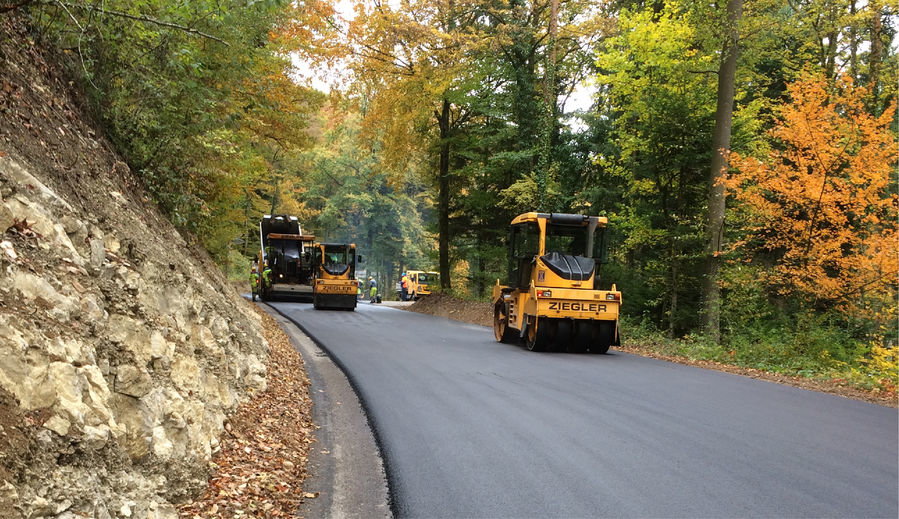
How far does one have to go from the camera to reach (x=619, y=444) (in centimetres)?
630

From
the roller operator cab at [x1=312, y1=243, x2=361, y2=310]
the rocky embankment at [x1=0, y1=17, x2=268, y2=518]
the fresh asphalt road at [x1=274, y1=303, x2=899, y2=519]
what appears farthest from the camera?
the roller operator cab at [x1=312, y1=243, x2=361, y2=310]

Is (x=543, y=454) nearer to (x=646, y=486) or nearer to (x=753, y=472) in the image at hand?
(x=646, y=486)

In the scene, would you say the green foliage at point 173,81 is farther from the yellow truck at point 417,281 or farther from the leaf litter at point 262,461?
the yellow truck at point 417,281

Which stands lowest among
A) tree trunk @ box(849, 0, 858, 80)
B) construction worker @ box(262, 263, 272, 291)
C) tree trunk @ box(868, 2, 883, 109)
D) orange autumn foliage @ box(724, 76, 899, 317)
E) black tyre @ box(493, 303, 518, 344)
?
black tyre @ box(493, 303, 518, 344)

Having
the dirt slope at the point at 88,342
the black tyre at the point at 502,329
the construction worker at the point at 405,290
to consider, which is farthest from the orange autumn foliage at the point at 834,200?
the construction worker at the point at 405,290

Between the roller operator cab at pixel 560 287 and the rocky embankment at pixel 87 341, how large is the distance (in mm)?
7331

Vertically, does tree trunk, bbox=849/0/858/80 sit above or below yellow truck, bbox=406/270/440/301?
above

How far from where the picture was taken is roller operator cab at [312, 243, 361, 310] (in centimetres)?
2656

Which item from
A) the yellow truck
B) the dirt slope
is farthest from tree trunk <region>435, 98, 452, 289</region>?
the dirt slope

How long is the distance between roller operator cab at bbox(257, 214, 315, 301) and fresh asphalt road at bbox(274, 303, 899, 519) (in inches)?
797

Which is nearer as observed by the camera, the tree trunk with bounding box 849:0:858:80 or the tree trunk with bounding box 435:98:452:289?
the tree trunk with bounding box 849:0:858:80

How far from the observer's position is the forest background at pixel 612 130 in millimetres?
9859

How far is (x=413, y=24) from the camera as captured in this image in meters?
21.3

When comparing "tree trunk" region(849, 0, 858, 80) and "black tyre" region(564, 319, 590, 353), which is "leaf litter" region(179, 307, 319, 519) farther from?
"tree trunk" region(849, 0, 858, 80)
